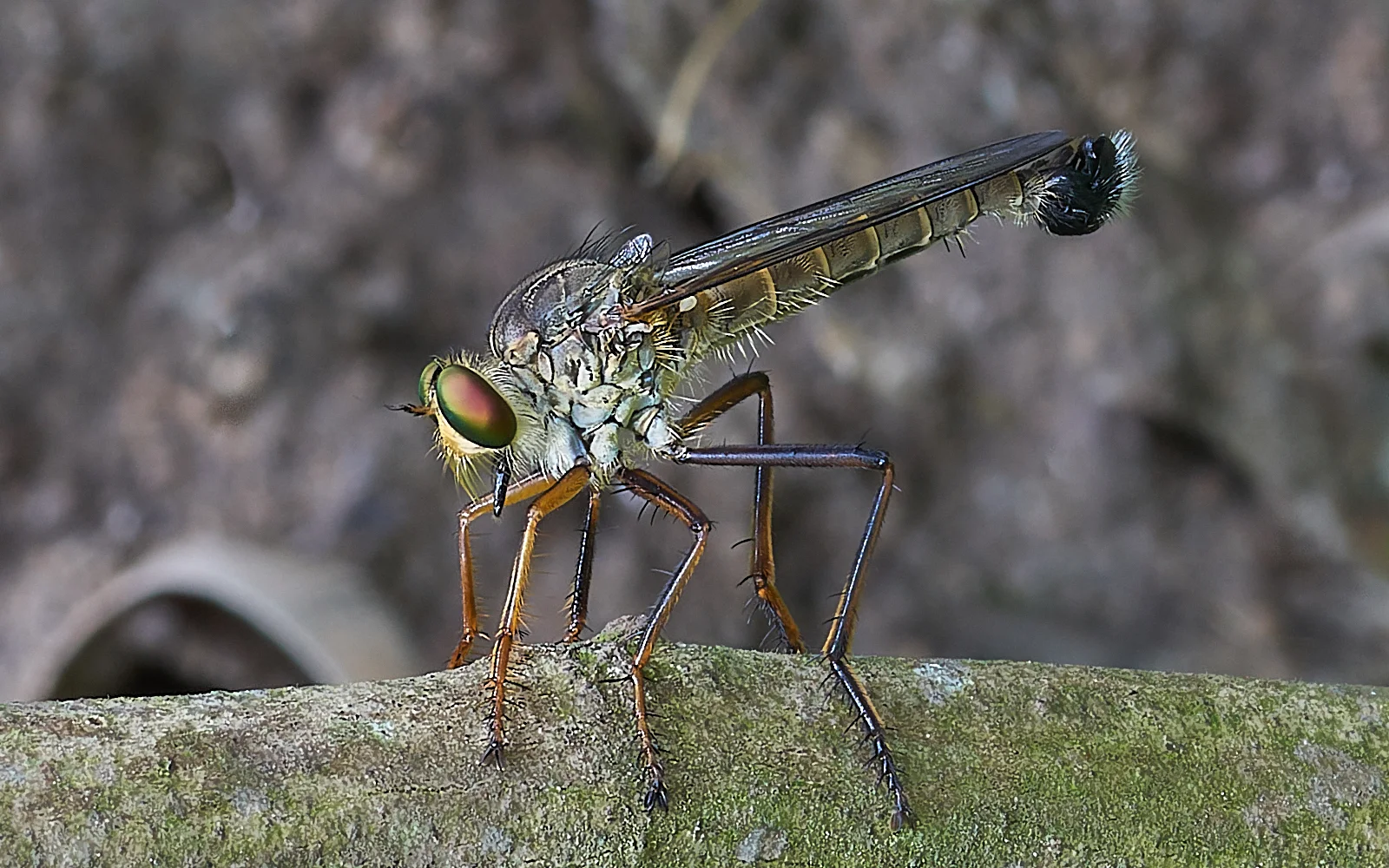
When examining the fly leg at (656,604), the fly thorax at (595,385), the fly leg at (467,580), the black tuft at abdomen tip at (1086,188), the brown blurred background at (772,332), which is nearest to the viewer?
the fly leg at (656,604)

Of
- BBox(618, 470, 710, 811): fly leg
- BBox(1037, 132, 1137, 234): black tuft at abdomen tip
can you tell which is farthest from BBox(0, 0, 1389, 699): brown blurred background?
BBox(618, 470, 710, 811): fly leg

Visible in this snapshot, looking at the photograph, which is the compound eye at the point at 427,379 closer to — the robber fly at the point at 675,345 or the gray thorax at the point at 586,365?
→ the robber fly at the point at 675,345

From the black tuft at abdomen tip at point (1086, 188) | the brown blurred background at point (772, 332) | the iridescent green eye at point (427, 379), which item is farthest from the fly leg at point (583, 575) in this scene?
the brown blurred background at point (772, 332)

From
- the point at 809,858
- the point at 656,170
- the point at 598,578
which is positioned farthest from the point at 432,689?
the point at 656,170

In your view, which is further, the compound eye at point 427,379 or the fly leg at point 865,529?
the compound eye at point 427,379

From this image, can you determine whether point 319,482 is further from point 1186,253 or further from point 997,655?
point 1186,253

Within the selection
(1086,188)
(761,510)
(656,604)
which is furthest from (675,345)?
(1086,188)
